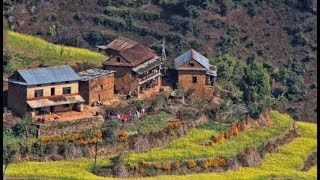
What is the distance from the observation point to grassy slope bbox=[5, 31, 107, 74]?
63.3 metres

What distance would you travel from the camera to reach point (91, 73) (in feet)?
190

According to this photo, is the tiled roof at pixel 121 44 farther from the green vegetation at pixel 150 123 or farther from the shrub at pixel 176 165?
the shrub at pixel 176 165

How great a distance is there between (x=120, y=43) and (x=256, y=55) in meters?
19.6

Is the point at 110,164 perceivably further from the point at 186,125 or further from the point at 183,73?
the point at 183,73

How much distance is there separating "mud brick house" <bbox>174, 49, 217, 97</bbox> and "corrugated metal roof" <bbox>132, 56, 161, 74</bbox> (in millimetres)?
1780

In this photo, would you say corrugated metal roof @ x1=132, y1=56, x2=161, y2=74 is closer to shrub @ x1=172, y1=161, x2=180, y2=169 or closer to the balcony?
the balcony

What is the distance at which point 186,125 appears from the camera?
5719cm

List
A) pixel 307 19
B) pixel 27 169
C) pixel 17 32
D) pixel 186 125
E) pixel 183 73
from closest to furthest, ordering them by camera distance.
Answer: pixel 27 169
pixel 186 125
pixel 183 73
pixel 17 32
pixel 307 19

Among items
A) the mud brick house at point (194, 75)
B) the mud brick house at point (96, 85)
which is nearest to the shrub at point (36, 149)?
the mud brick house at point (96, 85)

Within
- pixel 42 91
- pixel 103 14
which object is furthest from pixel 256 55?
pixel 42 91

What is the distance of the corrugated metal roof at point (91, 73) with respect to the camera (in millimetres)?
56528

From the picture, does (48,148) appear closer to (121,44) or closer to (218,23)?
(121,44)

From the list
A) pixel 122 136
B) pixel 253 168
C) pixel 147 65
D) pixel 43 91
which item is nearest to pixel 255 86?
pixel 147 65

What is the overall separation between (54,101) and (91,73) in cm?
501
